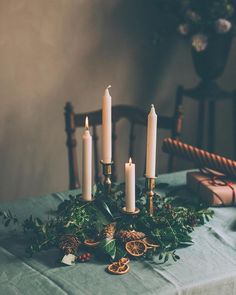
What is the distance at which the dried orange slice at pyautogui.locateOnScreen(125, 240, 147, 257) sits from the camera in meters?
1.49

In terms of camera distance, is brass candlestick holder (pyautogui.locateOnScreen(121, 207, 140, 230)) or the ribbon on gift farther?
the ribbon on gift

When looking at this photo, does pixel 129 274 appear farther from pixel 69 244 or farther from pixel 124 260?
pixel 69 244

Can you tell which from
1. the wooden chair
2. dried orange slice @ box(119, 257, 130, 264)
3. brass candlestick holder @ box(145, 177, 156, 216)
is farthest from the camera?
the wooden chair

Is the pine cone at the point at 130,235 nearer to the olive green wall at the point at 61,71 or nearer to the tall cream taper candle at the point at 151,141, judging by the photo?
the tall cream taper candle at the point at 151,141

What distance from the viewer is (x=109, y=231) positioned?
1524mm

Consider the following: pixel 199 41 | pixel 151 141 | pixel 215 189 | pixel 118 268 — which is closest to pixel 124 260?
pixel 118 268

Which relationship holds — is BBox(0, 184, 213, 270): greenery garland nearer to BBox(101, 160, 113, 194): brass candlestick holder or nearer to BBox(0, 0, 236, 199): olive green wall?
BBox(101, 160, 113, 194): brass candlestick holder

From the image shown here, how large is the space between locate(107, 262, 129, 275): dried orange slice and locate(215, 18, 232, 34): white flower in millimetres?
1535

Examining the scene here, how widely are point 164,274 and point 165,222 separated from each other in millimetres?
182

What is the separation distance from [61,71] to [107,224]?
1473mm

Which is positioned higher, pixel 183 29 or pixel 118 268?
pixel 183 29

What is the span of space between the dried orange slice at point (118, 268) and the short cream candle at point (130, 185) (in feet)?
0.48

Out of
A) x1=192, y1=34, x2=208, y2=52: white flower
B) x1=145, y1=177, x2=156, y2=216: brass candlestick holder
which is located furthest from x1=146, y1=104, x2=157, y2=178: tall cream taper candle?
x1=192, y1=34, x2=208, y2=52: white flower

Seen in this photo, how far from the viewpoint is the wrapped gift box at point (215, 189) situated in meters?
1.83
